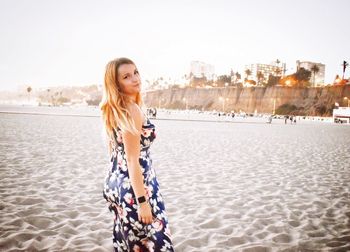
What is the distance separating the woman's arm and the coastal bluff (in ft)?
352

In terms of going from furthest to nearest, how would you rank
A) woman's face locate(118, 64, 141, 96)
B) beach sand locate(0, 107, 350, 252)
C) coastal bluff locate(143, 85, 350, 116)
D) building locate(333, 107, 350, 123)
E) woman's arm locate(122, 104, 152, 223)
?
coastal bluff locate(143, 85, 350, 116) < building locate(333, 107, 350, 123) < beach sand locate(0, 107, 350, 252) < woman's face locate(118, 64, 141, 96) < woman's arm locate(122, 104, 152, 223)

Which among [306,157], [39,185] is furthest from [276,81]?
[39,185]

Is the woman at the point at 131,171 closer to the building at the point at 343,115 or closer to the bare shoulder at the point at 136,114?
→ the bare shoulder at the point at 136,114

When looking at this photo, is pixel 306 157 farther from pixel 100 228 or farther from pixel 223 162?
pixel 100 228

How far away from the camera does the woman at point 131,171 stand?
2531mm

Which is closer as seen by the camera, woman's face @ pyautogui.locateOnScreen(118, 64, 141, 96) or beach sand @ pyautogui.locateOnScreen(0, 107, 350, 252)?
woman's face @ pyautogui.locateOnScreen(118, 64, 141, 96)

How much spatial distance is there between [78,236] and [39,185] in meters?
3.19

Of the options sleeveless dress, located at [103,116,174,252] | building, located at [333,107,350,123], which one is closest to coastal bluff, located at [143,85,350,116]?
building, located at [333,107,350,123]

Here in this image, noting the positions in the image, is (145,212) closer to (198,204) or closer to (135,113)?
(135,113)

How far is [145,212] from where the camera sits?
2.57 metres

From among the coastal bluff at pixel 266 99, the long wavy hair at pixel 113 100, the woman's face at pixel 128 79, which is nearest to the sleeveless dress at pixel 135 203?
the long wavy hair at pixel 113 100

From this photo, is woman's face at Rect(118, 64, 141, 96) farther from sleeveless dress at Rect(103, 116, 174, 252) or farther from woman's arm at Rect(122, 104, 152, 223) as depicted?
sleeveless dress at Rect(103, 116, 174, 252)

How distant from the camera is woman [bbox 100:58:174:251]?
2.53 m

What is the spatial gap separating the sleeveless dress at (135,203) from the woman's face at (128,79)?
1.02 feet
